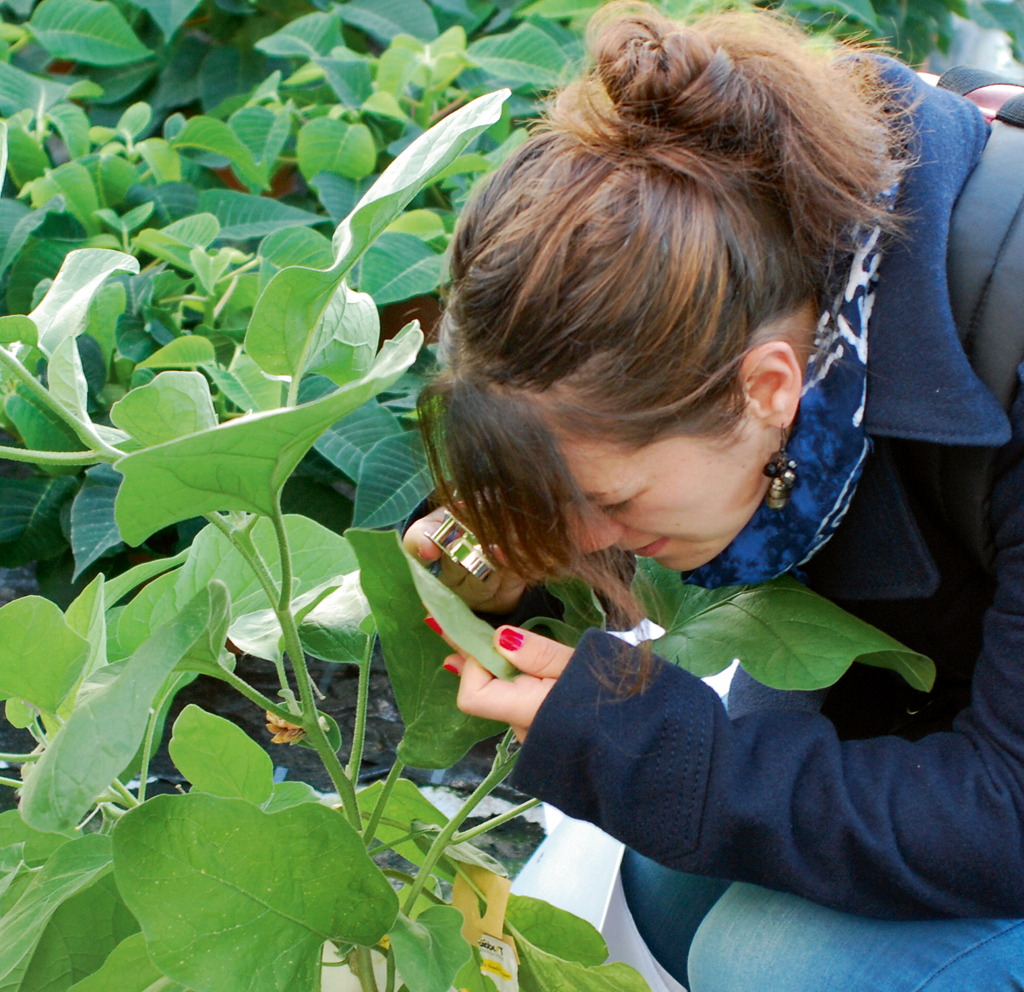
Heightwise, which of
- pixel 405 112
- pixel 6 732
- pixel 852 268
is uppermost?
pixel 852 268

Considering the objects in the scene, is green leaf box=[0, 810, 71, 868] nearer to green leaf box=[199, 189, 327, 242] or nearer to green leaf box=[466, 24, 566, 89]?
green leaf box=[199, 189, 327, 242]

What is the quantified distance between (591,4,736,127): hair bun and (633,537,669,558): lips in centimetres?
28

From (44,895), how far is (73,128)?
130 centimetres

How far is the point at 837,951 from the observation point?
2.52ft

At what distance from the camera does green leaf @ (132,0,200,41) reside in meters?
1.80

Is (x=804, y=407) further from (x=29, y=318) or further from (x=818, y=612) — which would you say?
(x=29, y=318)

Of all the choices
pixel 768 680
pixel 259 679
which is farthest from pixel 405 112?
pixel 768 680

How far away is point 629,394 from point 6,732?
3.70 ft

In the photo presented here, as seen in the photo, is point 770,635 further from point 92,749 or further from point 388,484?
point 388,484

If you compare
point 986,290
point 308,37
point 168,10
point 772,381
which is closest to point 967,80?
point 986,290

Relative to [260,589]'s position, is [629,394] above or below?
above

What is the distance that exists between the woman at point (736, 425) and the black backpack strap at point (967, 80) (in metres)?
0.13

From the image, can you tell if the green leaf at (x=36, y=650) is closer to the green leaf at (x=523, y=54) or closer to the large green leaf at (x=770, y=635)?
the large green leaf at (x=770, y=635)

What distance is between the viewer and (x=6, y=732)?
55.5 inches
